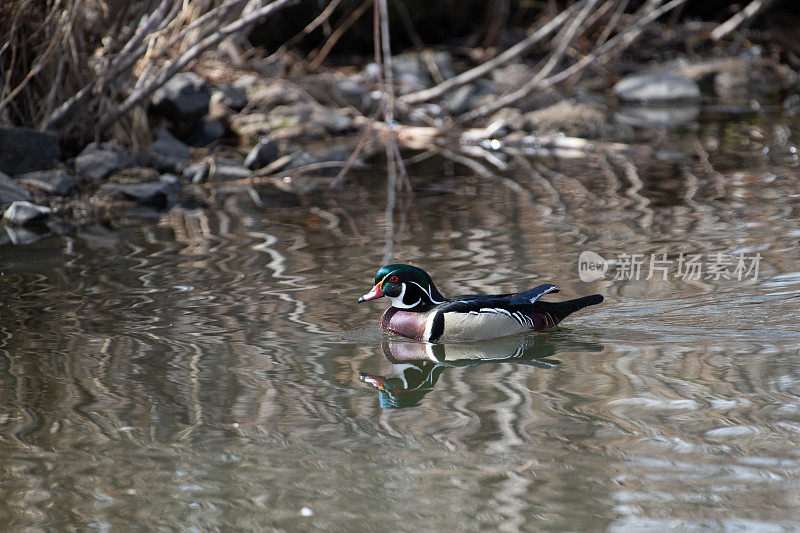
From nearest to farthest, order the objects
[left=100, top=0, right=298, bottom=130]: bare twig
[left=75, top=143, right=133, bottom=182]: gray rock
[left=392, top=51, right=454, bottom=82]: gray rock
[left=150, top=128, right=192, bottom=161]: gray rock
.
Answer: [left=100, top=0, right=298, bottom=130]: bare twig → [left=75, top=143, right=133, bottom=182]: gray rock → [left=150, top=128, right=192, bottom=161]: gray rock → [left=392, top=51, right=454, bottom=82]: gray rock

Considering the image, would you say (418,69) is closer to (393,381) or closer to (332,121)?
(332,121)

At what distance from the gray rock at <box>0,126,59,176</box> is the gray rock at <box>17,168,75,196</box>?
110mm

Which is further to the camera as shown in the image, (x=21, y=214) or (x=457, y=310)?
(x=21, y=214)

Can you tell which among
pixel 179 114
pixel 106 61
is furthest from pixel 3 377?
pixel 179 114

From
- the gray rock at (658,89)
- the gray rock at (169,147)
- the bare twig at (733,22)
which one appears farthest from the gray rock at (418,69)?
the bare twig at (733,22)

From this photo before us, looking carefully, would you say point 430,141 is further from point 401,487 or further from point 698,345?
point 401,487

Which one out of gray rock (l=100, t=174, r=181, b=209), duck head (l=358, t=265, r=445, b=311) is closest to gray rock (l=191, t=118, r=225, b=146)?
gray rock (l=100, t=174, r=181, b=209)

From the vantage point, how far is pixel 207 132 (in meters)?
13.0

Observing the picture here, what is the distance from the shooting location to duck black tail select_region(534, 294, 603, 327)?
534 cm

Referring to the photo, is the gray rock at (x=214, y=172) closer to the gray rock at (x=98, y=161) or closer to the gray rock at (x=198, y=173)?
the gray rock at (x=198, y=173)

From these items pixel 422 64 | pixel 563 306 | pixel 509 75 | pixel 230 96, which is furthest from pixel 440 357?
pixel 422 64

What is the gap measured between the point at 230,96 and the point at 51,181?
4.49 m

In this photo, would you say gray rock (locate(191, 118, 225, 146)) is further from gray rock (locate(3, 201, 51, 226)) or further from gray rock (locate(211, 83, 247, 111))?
gray rock (locate(3, 201, 51, 226))

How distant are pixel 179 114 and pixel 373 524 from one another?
992 cm
